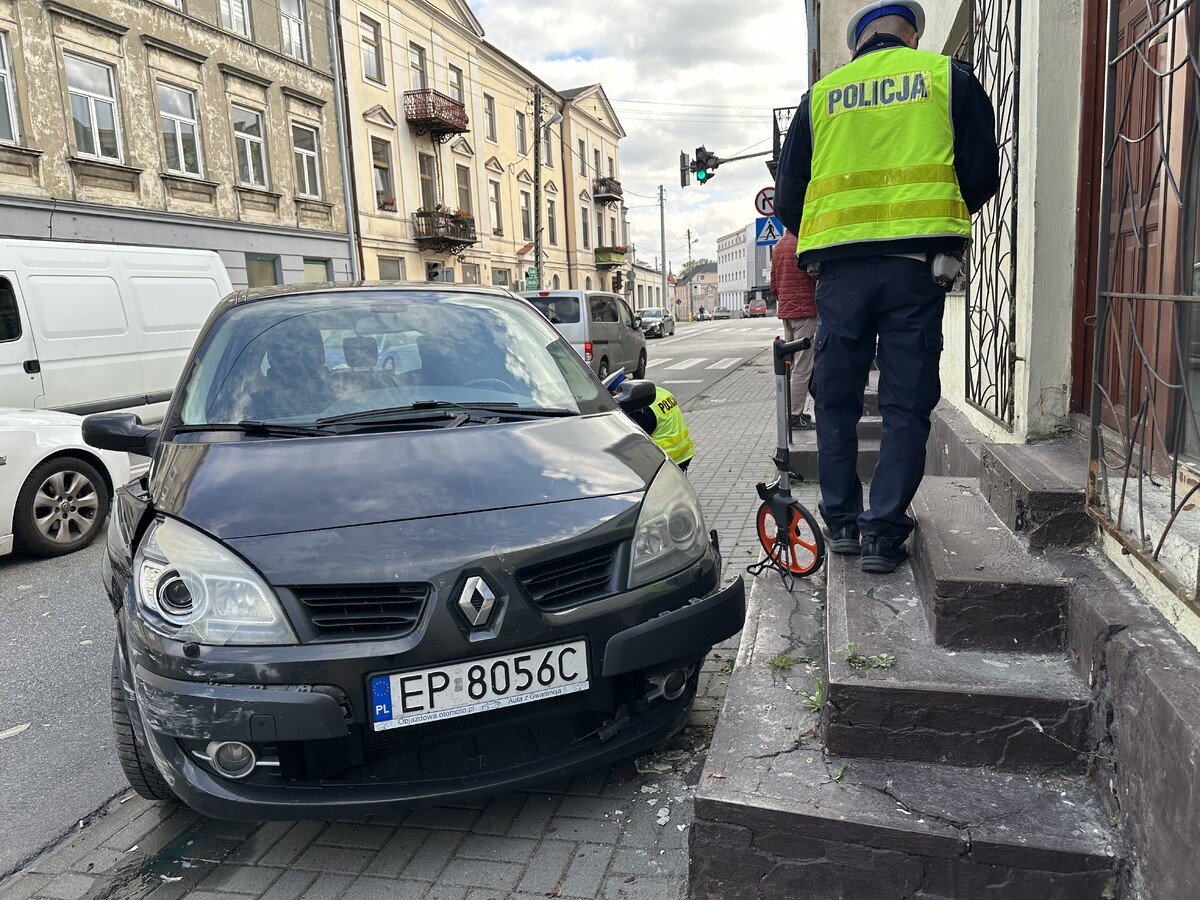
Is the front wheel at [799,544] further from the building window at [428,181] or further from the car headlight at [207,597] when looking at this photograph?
the building window at [428,181]

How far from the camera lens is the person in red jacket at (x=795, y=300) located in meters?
7.21

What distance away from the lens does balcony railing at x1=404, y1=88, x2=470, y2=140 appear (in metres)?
29.3

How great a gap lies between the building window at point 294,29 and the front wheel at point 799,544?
77.1ft

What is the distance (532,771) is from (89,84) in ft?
64.3

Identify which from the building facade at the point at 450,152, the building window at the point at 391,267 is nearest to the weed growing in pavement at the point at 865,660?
the building facade at the point at 450,152

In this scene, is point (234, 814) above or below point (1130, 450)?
below

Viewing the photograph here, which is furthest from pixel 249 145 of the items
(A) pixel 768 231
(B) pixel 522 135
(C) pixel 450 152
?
(B) pixel 522 135

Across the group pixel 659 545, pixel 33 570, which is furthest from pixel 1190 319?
pixel 33 570

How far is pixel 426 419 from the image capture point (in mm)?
3010

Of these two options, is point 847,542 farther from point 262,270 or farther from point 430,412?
point 262,270

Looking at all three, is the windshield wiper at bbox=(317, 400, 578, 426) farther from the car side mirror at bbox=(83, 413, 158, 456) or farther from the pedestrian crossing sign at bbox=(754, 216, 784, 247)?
the pedestrian crossing sign at bbox=(754, 216, 784, 247)

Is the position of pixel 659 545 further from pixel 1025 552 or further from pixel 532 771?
pixel 1025 552

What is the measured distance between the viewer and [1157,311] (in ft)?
9.36

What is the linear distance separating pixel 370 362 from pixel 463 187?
1279 inches
